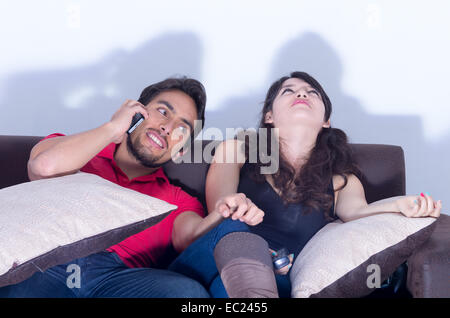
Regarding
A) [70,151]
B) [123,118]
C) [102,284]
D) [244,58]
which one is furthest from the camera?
[244,58]

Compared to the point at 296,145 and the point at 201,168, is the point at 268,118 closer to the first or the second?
the point at 296,145

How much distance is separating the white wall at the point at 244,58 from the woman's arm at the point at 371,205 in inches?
24.7

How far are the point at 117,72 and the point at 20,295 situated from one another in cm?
131

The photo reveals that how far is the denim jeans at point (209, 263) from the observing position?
100cm

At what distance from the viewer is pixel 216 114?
1.99m

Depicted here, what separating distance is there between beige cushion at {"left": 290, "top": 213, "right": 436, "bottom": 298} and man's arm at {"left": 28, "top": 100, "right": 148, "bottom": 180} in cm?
68

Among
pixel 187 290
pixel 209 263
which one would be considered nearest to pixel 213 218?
pixel 209 263

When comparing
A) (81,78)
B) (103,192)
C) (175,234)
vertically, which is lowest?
(175,234)

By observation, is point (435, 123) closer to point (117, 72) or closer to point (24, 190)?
point (117, 72)

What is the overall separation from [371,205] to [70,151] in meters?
0.93

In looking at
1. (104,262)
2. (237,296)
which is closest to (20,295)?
(104,262)

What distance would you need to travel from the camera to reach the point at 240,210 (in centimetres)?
102

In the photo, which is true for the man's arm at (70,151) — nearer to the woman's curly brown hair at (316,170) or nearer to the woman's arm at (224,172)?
the woman's arm at (224,172)

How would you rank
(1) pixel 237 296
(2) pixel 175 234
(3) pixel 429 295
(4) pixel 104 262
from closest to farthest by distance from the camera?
(1) pixel 237 296 → (3) pixel 429 295 → (4) pixel 104 262 → (2) pixel 175 234
